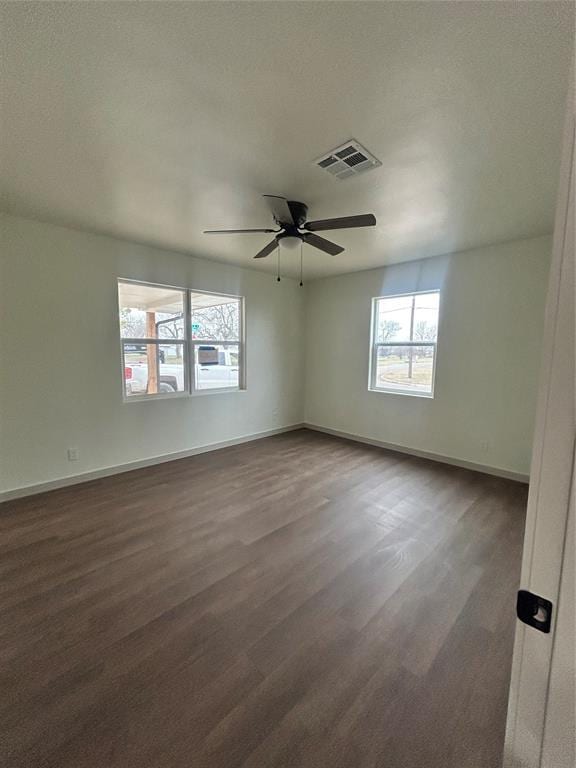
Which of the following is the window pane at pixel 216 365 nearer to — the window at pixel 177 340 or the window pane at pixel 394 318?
the window at pixel 177 340

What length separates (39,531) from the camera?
2.49 metres

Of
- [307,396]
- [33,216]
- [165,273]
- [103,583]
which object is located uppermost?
[33,216]

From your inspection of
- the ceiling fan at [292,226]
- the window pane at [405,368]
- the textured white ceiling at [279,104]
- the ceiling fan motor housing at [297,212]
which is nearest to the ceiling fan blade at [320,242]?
the ceiling fan at [292,226]

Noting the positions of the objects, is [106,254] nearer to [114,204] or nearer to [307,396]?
[114,204]

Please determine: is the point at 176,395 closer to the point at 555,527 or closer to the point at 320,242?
the point at 320,242

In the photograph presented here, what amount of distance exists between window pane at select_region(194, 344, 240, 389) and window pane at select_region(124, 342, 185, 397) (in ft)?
0.81

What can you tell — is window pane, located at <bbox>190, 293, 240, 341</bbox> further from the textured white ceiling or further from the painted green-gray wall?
the textured white ceiling

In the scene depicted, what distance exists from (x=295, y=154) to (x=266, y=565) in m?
2.69

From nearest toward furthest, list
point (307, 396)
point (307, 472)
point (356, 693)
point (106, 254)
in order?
point (356, 693)
point (106, 254)
point (307, 472)
point (307, 396)

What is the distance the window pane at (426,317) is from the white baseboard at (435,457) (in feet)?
5.20

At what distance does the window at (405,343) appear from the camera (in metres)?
4.24

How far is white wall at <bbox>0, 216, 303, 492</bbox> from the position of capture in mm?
2934

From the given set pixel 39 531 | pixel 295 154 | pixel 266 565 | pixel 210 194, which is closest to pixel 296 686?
pixel 266 565

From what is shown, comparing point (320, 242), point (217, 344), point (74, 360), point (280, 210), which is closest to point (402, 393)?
point (320, 242)
